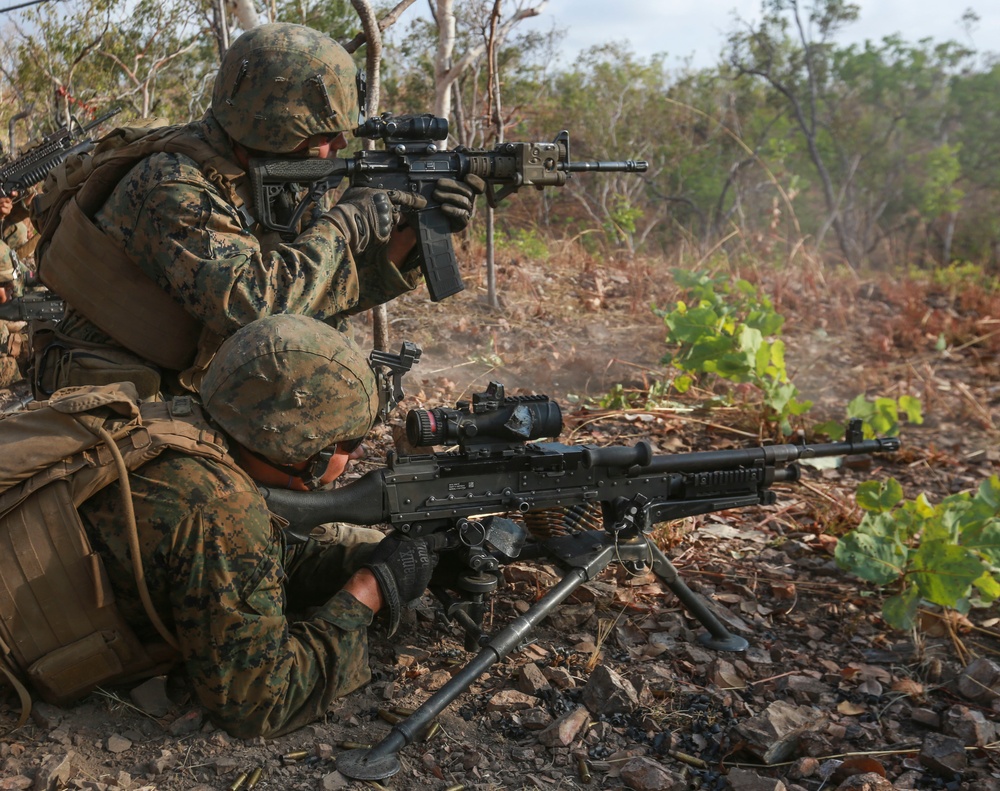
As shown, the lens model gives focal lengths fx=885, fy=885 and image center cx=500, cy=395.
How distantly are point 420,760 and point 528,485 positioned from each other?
3.29ft

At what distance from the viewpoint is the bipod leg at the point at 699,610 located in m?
3.36

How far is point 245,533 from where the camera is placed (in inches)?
93.8

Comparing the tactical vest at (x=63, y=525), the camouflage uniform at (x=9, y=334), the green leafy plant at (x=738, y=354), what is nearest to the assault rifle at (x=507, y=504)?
the tactical vest at (x=63, y=525)

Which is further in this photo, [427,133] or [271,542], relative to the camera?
[427,133]

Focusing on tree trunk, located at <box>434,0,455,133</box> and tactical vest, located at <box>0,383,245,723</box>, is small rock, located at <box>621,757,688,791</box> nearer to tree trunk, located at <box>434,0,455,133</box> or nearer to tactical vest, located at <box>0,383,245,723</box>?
tactical vest, located at <box>0,383,245,723</box>

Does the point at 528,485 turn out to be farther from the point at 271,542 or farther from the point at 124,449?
the point at 124,449

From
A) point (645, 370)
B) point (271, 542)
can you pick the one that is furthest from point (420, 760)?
point (645, 370)

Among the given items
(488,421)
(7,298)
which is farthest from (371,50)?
(7,298)

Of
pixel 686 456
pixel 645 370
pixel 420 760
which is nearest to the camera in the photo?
pixel 420 760

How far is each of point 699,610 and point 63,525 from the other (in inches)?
88.9

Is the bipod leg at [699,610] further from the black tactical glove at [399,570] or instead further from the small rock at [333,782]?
the small rock at [333,782]

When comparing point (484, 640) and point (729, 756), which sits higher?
point (484, 640)

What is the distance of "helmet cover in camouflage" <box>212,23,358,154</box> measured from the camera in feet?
11.0

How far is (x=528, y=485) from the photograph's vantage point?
3.19 m
